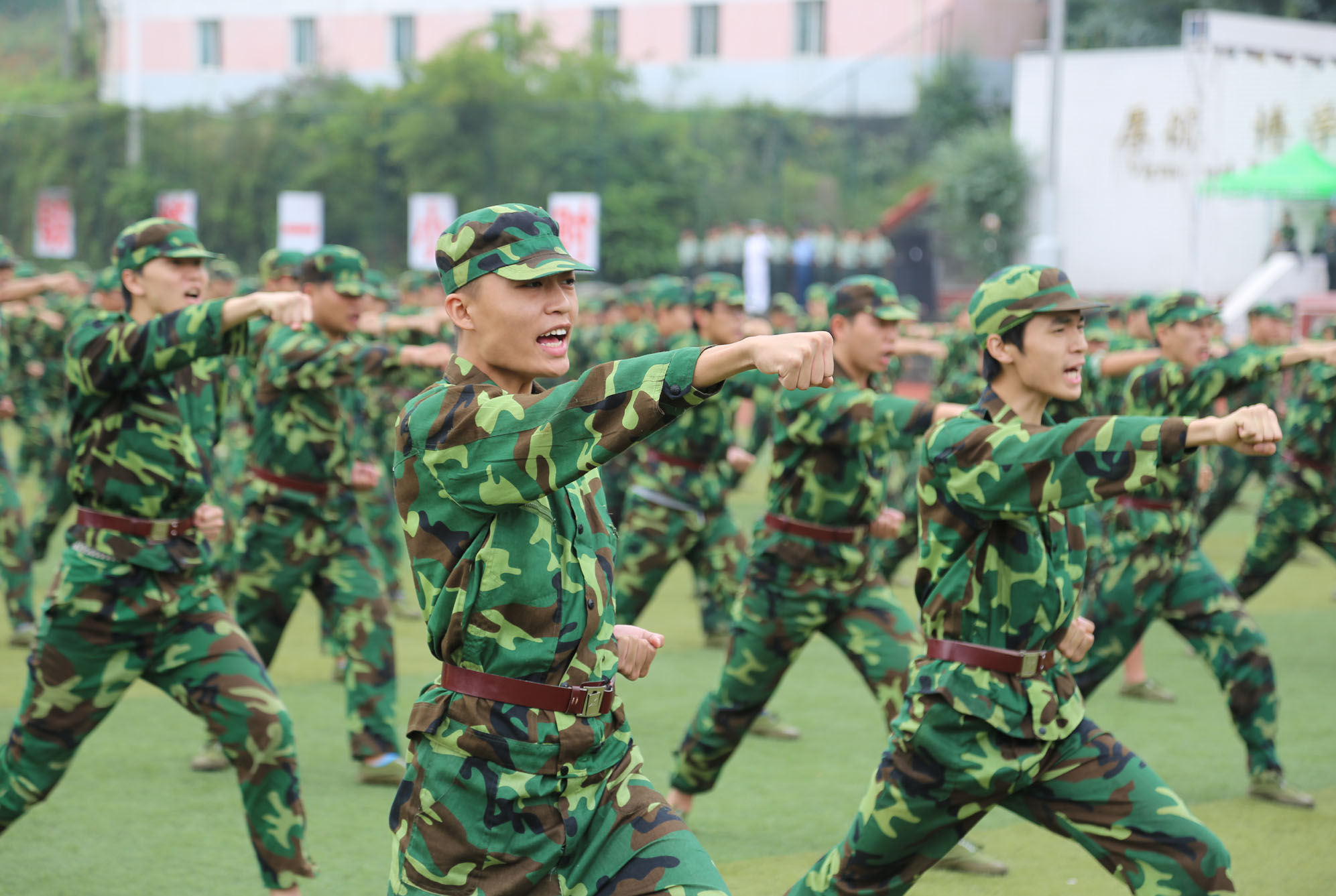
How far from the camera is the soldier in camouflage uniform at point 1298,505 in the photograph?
30.2 ft

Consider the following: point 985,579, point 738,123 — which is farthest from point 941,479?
point 738,123

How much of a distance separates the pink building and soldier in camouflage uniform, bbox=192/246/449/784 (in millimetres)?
31063

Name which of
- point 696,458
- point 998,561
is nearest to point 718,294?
point 696,458

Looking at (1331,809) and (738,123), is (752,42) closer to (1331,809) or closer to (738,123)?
(738,123)

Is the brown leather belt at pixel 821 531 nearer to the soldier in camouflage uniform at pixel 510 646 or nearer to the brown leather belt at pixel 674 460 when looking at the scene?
the brown leather belt at pixel 674 460

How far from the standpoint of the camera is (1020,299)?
440 cm

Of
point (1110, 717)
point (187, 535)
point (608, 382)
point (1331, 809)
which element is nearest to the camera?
point (608, 382)


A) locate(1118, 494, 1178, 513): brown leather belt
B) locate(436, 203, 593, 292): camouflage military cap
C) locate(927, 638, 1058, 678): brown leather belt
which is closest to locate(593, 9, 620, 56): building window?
locate(1118, 494, 1178, 513): brown leather belt

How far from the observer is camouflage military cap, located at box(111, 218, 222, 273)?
549 cm

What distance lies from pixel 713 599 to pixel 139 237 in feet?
17.0

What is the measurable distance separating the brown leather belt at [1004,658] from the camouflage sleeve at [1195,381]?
2.12m

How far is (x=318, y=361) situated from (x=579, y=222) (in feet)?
61.2

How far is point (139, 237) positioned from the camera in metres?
5.51

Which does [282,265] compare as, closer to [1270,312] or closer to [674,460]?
[674,460]
